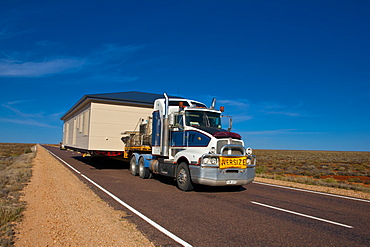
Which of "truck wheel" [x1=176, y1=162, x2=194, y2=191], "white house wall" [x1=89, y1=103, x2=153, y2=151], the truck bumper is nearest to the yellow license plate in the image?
the truck bumper

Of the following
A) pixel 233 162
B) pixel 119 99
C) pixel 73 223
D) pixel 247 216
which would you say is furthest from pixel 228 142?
pixel 119 99

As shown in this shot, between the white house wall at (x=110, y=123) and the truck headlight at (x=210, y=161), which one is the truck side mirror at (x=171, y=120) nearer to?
the truck headlight at (x=210, y=161)

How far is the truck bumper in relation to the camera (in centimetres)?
972

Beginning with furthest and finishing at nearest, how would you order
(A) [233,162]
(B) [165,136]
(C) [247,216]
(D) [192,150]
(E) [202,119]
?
(B) [165,136], (E) [202,119], (D) [192,150], (A) [233,162], (C) [247,216]

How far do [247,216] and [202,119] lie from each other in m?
5.09

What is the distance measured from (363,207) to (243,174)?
11.7 ft

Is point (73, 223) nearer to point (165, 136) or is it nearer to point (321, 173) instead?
point (165, 136)

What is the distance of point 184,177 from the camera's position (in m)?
10.6

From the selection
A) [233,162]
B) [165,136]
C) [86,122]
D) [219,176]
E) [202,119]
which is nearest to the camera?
[219,176]

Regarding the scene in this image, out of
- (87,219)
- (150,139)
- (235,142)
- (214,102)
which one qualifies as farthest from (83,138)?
(87,219)

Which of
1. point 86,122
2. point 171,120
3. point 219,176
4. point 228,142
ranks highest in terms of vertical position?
point 86,122

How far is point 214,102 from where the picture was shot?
12500 mm

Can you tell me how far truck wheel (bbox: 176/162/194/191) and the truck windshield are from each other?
164cm

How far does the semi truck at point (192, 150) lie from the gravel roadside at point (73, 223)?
10.7 ft
